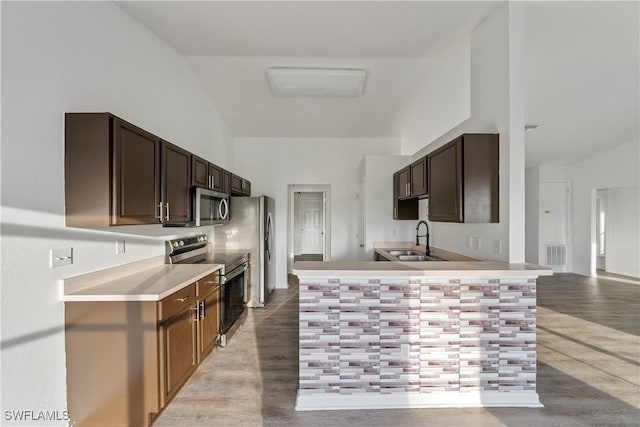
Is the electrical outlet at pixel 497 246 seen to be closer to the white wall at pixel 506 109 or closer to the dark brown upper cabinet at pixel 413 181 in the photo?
the white wall at pixel 506 109

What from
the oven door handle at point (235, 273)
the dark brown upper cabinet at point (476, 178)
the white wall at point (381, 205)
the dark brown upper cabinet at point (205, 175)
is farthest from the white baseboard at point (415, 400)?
the white wall at point (381, 205)

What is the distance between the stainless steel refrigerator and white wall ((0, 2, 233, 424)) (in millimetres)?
2117

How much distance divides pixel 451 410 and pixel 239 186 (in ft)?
12.1

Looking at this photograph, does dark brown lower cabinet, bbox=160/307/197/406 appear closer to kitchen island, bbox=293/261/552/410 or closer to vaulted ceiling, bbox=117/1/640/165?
kitchen island, bbox=293/261/552/410

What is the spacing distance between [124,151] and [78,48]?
0.76 metres

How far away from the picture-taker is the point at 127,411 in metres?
1.85

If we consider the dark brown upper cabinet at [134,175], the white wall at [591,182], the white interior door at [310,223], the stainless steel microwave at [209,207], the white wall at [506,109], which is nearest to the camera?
the dark brown upper cabinet at [134,175]

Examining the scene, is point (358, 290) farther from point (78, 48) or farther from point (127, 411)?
point (78, 48)

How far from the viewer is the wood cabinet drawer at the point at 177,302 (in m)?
1.94

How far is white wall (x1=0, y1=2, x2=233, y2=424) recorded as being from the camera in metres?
1.52

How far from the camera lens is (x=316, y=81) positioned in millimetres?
3525

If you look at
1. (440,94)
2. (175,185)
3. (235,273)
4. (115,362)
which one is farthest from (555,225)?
(115,362)

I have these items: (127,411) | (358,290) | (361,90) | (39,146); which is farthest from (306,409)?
(361,90)

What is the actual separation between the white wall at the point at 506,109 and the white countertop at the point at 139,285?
244 centimetres
